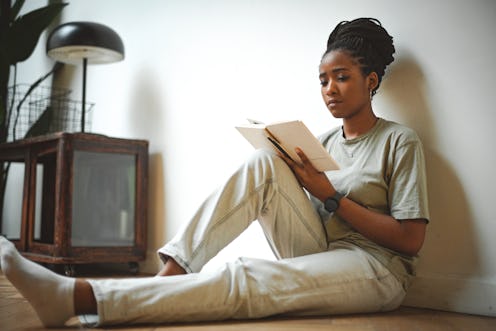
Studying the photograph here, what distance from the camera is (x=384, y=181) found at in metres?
1.38

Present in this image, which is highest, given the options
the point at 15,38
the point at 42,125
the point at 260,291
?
the point at 15,38

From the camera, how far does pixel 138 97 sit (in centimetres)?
257

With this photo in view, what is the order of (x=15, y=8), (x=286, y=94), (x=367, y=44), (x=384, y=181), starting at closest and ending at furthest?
(x=384, y=181), (x=367, y=44), (x=286, y=94), (x=15, y=8)

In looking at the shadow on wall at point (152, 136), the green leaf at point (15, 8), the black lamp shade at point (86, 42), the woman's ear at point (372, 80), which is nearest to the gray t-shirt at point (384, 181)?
the woman's ear at point (372, 80)

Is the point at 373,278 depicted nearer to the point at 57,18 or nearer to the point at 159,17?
the point at 159,17

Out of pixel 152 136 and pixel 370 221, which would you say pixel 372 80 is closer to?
pixel 370 221

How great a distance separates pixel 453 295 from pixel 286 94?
863 millimetres

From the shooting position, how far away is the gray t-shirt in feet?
4.30

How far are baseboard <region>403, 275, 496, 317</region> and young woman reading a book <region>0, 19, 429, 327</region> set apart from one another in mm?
175

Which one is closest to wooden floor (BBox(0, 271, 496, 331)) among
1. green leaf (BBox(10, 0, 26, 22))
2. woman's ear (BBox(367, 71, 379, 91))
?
woman's ear (BBox(367, 71, 379, 91))

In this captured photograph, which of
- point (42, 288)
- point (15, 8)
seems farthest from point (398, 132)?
point (15, 8)

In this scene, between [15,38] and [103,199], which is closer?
[103,199]

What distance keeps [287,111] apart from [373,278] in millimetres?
803

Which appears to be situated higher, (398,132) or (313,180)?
(398,132)
